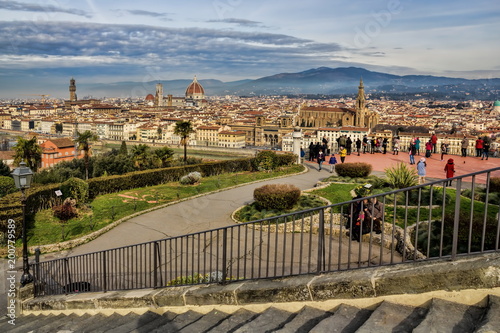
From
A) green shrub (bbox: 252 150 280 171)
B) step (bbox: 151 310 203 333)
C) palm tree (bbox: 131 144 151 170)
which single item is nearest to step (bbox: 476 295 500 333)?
step (bbox: 151 310 203 333)

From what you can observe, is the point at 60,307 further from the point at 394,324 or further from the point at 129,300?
the point at 394,324

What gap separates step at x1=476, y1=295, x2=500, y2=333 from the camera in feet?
7.90

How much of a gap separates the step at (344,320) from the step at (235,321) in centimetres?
77

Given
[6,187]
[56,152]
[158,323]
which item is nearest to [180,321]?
[158,323]

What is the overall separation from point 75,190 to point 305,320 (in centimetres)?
1064

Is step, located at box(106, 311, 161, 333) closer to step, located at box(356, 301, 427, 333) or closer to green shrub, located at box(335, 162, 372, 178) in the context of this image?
step, located at box(356, 301, 427, 333)

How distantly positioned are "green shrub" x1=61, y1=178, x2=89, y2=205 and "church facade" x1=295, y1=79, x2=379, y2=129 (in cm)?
9309

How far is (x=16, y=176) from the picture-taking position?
6531mm

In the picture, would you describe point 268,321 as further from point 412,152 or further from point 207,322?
point 412,152

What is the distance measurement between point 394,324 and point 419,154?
55.3ft

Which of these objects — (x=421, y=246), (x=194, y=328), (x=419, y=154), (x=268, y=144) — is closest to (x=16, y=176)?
(x=194, y=328)

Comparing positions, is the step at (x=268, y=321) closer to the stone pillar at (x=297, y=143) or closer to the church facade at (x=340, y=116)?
the stone pillar at (x=297, y=143)

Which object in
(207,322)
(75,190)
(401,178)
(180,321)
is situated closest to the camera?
(207,322)

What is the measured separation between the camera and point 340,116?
124m
